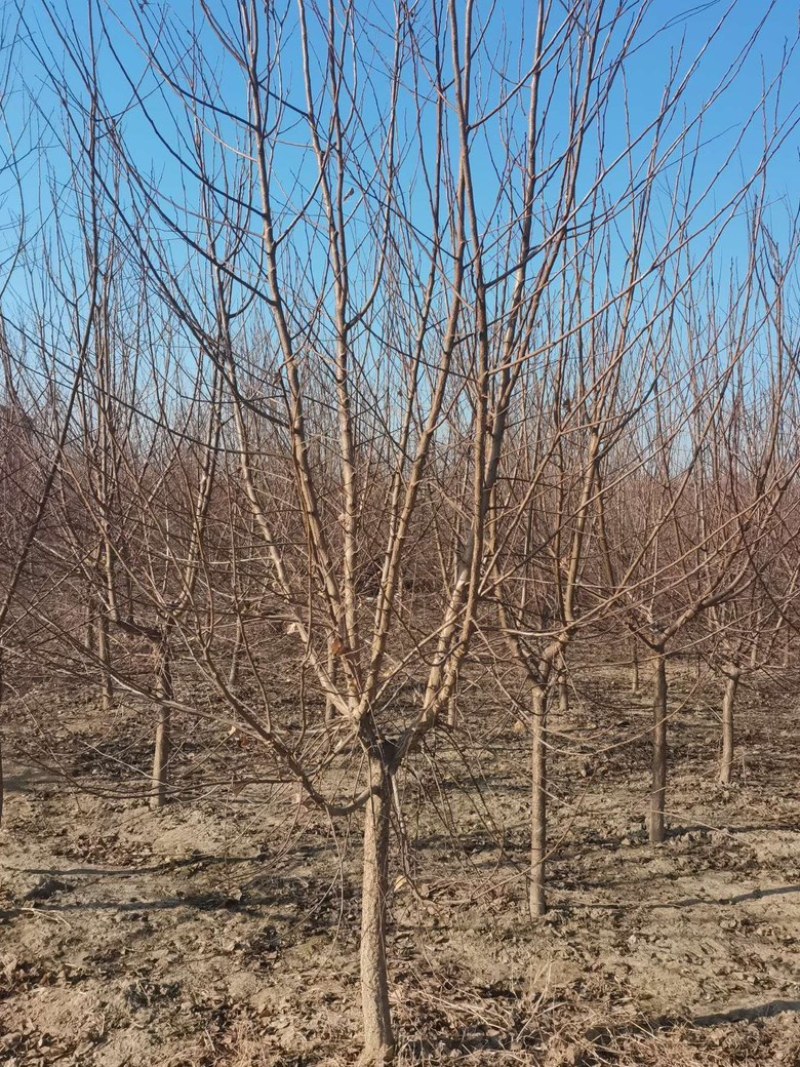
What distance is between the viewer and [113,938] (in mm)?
3201

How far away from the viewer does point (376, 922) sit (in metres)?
2.27

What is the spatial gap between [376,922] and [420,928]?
3.47 ft

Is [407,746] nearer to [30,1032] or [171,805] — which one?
[30,1032]

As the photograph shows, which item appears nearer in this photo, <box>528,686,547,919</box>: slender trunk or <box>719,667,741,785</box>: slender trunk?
<box>528,686,547,919</box>: slender trunk

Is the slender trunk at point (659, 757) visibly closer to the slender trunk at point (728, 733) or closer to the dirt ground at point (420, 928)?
the dirt ground at point (420, 928)

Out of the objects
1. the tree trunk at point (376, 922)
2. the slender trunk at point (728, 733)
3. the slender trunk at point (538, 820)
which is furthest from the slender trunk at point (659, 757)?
the tree trunk at point (376, 922)

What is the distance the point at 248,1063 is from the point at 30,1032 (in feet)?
2.40

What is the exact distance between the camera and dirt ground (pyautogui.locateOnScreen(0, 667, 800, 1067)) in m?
2.51

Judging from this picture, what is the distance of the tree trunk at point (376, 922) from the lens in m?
2.17

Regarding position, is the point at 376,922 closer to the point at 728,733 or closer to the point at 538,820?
the point at 538,820

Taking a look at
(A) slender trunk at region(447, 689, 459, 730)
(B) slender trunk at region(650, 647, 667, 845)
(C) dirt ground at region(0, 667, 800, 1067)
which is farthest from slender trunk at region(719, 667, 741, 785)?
(A) slender trunk at region(447, 689, 459, 730)

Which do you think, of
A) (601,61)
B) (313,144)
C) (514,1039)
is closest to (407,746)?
(514,1039)

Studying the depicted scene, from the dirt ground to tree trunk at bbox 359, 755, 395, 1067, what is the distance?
82 mm

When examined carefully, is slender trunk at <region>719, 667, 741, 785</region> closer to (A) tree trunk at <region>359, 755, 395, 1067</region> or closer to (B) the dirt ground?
(B) the dirt ground
